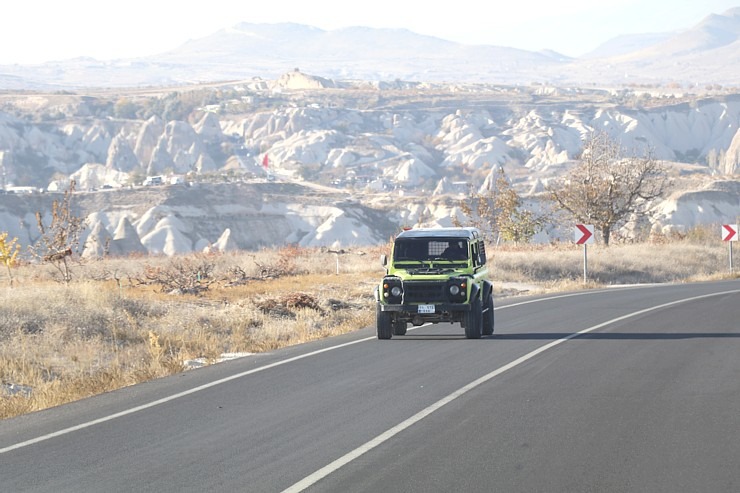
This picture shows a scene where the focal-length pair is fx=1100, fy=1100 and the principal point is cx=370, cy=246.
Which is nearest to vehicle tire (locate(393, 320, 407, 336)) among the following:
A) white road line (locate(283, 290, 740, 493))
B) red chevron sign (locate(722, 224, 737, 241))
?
white road line (locate(283, 290, 740, 493))

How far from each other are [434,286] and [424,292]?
8.0 inches

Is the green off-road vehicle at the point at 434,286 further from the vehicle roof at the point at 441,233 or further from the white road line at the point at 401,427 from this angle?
the white road line at the point at 401,427

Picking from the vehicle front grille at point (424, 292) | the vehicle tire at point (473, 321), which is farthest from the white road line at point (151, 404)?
the vehicle tire at point (473, 321)

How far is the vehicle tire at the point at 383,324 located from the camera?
19.4 metres

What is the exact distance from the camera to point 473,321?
19.1m

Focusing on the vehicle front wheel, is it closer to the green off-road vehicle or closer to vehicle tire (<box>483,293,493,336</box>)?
the green off-road vehicle

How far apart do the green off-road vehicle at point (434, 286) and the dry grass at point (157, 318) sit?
2.07 meters

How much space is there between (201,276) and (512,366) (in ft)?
75.3

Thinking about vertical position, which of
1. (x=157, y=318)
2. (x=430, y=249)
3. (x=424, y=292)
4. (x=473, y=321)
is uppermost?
(x=430, y=249)

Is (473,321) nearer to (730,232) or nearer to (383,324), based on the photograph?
(383,324)

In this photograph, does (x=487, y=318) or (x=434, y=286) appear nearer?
(x=434, y=286)

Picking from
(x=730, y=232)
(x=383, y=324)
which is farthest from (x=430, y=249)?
(x=730, y=232)

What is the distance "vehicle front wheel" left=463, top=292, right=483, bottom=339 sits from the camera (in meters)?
19.1

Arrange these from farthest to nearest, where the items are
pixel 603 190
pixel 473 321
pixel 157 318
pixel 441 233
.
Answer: pixel 603 190 < pixel 157 318 < pixel 441 233 < pixel 473 321
